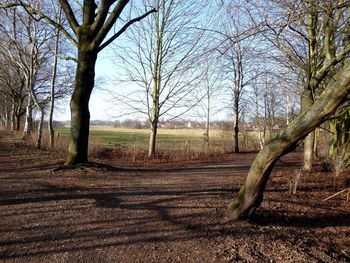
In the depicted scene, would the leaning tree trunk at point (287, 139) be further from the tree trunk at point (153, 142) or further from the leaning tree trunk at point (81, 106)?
the tree trunk at point (153, 142)

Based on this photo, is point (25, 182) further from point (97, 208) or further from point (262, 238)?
point (262, 238)

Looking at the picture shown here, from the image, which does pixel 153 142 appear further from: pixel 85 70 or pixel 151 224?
pixel 151 224

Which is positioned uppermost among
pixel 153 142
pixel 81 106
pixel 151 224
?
pixel 81 106

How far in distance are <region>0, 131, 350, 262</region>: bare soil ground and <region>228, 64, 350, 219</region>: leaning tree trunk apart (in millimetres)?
367

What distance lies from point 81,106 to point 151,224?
512 cm

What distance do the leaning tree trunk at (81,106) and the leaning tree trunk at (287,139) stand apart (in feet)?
16.7

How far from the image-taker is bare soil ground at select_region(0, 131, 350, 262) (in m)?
4.23

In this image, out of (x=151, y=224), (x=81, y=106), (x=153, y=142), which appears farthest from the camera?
(x=153, y=142)

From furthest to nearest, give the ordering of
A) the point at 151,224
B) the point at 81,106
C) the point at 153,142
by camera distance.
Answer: the point at 153,142 → the point at 81,106 → the point at 151,224

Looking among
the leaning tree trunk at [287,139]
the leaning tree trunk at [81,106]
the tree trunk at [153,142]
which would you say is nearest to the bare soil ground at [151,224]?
the leaning tree trunk at [287,139]

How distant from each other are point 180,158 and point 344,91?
15.1 meters

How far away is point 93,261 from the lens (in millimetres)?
3945

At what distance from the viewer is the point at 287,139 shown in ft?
16.6

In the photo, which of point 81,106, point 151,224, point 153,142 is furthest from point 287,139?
point 153,142
